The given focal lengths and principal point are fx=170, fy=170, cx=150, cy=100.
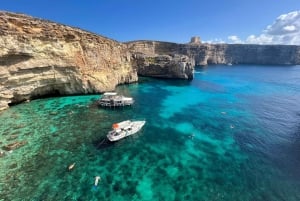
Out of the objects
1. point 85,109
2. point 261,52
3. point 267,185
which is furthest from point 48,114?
point 261,52

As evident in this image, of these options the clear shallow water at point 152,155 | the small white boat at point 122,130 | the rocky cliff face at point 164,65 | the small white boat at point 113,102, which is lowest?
the clear shallow water at point 152,155

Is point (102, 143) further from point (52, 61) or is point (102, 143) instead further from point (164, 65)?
point (164, 65)

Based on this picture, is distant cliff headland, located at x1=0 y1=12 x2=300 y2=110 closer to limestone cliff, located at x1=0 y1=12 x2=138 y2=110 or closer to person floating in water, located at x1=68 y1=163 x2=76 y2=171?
limestone cliff, located at x1=0 y1=12 x2=138 y2=110

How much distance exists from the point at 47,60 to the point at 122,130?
20.8m

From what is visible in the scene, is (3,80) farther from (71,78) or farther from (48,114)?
(71,78)

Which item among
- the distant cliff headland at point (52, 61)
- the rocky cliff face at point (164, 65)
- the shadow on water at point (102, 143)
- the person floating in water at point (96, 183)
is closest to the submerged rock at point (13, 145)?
the shadow on water at point (102, 143)

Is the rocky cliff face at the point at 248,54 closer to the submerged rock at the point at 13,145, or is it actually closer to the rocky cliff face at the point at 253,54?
the rocky cliff face at the point at 253,54

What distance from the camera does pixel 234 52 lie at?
6954 inches

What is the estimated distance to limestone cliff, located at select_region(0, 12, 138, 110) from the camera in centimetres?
2614

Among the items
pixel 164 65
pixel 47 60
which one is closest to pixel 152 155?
pixel 47 60

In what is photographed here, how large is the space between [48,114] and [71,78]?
1093 cm

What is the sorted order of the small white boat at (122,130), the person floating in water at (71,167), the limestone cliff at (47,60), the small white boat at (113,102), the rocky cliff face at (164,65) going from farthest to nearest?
the rocky cliff face at (164,65) < the small white boat at (113,102) < the limestone cliff at (47,60) < the small white boat at (122,130) < the person floating in water at (71,167)

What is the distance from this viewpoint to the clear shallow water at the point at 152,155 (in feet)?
44.1

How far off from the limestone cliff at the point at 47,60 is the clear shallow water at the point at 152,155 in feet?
12.4
